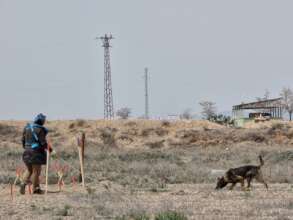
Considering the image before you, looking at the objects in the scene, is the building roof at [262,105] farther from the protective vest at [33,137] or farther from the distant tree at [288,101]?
the protective vest at [33,137]

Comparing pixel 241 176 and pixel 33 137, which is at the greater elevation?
pixel 33 137

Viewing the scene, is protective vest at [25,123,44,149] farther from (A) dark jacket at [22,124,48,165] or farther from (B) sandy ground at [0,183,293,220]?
(B) sandy ground at [0,183,293,220]

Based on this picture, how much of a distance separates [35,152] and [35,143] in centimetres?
26

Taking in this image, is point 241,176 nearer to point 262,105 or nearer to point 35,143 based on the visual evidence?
point 35,143

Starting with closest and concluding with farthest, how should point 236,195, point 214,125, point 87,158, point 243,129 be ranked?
point 236,195 < point 87,158 < point 243,129 < point 214,125

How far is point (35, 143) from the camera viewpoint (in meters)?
18.6

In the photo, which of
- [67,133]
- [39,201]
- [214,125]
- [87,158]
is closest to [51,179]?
[39,201]

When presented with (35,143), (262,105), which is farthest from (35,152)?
(262,105)

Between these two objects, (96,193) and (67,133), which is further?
(67,133)

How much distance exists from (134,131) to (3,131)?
1140 centimetres

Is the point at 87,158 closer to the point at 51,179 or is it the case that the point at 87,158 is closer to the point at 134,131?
the point at 51,179

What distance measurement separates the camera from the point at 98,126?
70.7 meters

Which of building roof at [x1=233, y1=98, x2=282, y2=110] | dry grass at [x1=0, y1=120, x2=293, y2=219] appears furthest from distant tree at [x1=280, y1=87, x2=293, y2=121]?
dry grass at [x1=0, y1=120, x2=293, y2=219]

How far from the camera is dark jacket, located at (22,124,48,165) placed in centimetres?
1841
